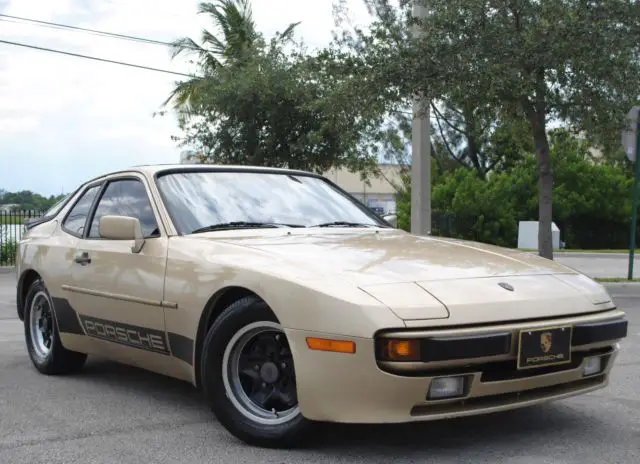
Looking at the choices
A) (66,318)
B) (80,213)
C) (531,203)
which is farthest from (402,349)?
(531,203)

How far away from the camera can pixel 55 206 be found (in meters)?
6.70

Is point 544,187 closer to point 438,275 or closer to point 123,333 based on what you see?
point 123,333

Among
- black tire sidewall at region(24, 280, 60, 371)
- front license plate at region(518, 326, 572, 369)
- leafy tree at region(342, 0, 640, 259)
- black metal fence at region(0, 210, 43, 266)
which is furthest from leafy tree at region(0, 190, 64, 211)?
front license plate at region(518, 326, 572, 369)

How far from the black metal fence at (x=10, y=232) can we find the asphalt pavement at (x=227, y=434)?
13780mm

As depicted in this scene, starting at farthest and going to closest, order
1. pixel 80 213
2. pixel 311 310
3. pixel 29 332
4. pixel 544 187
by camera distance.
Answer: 1. pixel 544 187
2. pixel 29 332
3. pixel 80 213
4. pixel 311 310

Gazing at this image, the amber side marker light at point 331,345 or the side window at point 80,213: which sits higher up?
the side window at point 80,213

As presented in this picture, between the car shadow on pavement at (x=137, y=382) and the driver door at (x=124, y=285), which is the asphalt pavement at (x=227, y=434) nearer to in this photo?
the car shadow on pavement at (x=137, y=382)

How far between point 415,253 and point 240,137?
19308 mm

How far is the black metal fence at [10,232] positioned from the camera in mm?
18781

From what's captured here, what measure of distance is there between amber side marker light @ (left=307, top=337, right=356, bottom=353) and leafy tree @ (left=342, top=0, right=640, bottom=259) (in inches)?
411

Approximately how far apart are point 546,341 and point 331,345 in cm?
94

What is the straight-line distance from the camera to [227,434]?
4.36 m

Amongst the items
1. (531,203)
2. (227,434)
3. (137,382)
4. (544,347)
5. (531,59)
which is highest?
(531,59)

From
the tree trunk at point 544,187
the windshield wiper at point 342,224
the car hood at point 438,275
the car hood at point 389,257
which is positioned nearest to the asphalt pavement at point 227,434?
the car hood at point 438,275
